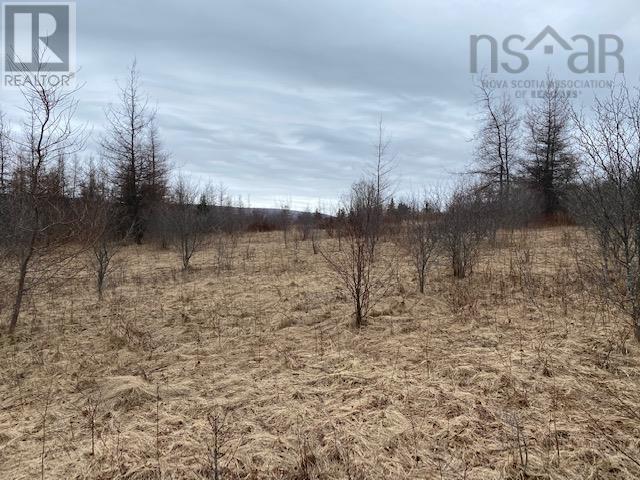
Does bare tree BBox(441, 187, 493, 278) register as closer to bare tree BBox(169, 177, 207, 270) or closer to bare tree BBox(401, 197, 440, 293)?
bare tree BBox(401, 197, 440, 293)

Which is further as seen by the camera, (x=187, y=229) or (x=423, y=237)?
(x=187, y=229)

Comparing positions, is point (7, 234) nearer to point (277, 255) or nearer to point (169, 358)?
point (169, 358)

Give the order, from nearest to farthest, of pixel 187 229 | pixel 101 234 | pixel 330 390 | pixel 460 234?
pixel 330 390
pixel 101 234
pixel 460 234
pixel 187 229

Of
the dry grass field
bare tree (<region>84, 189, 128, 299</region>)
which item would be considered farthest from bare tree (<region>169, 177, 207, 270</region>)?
the dry grass field

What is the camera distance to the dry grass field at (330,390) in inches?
108

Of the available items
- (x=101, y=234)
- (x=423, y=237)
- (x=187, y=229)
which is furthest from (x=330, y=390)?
(x=187, y=229)

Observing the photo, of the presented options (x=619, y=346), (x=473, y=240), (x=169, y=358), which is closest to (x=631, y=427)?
(x=619, y=346)

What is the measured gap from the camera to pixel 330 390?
3816 mm

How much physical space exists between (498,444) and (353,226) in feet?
12.5

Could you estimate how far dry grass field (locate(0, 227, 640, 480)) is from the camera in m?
2.74

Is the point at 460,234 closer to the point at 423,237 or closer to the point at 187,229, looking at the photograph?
the point at 423,237

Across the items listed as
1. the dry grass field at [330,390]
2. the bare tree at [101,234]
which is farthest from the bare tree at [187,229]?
the dry grass field at [330,390]

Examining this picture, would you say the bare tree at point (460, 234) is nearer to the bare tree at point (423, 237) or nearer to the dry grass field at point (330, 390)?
the bare tree at point (423, 237)

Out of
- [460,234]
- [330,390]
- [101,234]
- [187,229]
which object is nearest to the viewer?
[330,390]
